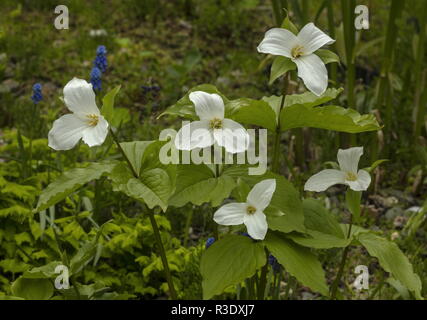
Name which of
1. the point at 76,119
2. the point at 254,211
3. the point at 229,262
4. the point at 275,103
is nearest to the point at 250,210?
the point at 254,211

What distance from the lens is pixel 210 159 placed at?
170cm

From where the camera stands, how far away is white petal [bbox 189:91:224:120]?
156 cm

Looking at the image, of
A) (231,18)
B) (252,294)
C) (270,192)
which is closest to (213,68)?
(231,18)

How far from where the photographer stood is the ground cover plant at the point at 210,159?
5.28 feet

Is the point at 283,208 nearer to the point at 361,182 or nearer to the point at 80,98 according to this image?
the point at 361,182

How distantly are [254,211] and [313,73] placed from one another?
0.36 metres

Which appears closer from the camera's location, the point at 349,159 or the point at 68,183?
the point at 68,183

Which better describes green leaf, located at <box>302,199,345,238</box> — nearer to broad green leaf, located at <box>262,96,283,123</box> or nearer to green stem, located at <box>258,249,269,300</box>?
green stem, located at <box>258,249,269,300</box>

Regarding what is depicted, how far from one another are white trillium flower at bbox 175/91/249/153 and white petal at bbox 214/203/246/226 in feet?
0.56

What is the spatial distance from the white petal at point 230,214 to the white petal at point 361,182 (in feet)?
0.97

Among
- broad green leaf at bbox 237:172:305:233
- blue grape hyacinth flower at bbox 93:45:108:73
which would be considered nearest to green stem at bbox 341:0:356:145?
blue grape hyacinth flower at bbox 93:45:108:73

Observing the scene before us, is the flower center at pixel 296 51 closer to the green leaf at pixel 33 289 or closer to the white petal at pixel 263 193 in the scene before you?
the white petal at pixel 263 193

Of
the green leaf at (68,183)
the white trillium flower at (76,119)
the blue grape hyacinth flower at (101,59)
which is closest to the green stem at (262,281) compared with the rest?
the green leaf at (68,183)
